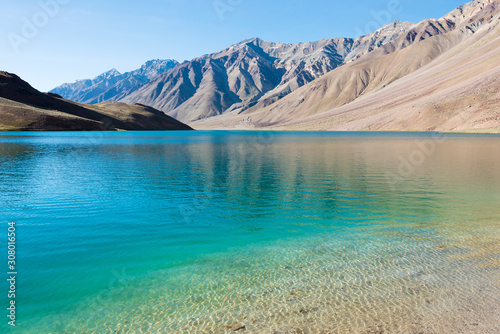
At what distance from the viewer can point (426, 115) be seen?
599ft

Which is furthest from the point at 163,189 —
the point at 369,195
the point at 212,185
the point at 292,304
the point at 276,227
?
the point at 292,304

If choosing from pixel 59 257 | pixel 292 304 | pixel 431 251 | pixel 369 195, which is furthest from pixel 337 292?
pixel 369 195

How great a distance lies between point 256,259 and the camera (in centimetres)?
1305

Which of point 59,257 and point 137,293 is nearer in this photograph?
point 137,293

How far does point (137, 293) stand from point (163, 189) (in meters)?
18.2

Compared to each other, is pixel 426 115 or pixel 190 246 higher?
pixel 426 115

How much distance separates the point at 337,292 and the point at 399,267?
3338 millimetres

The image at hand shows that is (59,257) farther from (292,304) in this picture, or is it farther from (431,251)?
(431,251)

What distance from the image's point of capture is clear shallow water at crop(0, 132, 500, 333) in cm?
892

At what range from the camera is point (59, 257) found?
43.1 ft

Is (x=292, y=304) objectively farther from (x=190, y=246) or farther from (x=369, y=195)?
(x=369, y=195)

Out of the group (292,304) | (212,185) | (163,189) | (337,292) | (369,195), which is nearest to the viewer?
(292,304)

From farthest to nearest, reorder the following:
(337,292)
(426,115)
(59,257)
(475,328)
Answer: (426,115) < (59,257) < (337,292) < (475,328)

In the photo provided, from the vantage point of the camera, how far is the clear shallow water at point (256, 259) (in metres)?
8.92
